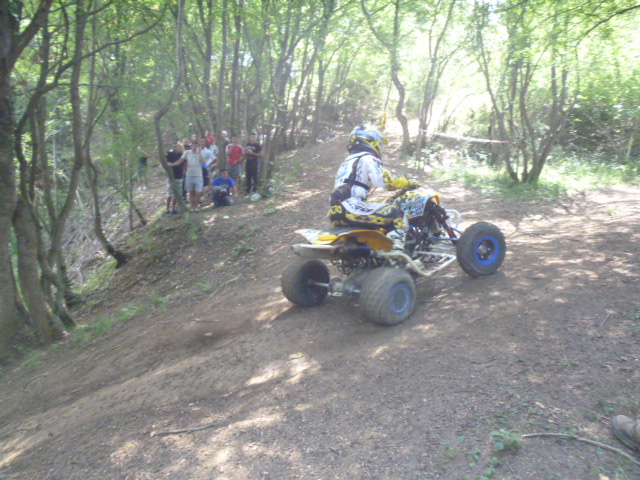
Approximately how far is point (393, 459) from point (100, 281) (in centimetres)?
949

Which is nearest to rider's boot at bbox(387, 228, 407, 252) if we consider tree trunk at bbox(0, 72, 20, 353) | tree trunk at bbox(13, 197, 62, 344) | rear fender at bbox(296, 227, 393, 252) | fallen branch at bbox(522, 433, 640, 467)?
rear fender at bbox(296, 227, 393, 252)

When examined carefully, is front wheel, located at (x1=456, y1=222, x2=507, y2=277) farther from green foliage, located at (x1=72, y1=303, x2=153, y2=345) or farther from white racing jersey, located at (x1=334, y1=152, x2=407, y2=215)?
green foliage, located at (x1=72, y1=303, x2=153, y2=345)

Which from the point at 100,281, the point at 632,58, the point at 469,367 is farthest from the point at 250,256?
the point at 632,58

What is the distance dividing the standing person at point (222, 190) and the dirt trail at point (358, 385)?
512 cm

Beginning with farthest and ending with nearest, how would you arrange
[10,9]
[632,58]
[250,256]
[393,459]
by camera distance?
[632,58] < [250,256] < [10,9] < [393,459]

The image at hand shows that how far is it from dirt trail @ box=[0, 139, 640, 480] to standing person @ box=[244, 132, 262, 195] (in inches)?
247

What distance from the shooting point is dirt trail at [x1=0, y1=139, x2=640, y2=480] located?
3629 mm

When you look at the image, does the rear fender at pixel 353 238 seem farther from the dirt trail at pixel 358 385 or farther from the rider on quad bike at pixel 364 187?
the dirt trail at pixel 358 385

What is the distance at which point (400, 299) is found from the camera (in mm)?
5645

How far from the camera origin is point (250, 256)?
9.60 meters

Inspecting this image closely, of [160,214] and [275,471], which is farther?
[160,214]

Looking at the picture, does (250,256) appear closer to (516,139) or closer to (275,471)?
(275,471)

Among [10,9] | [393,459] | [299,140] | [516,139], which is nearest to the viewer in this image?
[393,459]

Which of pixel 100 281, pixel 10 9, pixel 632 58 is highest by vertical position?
pixel 10 9
